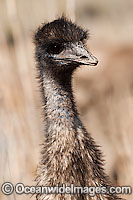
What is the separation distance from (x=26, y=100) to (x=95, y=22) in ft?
16.9

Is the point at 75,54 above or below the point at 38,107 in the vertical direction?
below

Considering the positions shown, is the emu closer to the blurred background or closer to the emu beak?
the emu beak

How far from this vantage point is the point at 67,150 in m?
3.15

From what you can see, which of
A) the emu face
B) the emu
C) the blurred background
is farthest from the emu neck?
the blurred background

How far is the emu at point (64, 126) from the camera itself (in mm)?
3131

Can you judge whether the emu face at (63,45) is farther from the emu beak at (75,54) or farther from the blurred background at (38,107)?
the blurred background at (38,107)

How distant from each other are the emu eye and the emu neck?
0.41 ft

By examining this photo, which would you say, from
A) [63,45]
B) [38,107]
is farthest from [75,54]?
[38,107]

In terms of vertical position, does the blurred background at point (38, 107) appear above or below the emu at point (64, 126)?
above

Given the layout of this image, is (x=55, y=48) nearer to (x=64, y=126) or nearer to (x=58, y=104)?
(x=58, y=104)

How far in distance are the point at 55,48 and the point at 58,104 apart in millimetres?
293

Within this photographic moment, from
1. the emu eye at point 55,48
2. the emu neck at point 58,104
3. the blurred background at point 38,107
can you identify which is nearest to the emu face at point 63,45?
the emu eye at point 55,48

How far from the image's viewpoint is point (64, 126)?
316 cm

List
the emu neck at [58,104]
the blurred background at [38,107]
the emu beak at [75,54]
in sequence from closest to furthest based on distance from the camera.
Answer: the emu beak at [75,54]
the emu neck at [58,104]
the blurred background at [38,107]
